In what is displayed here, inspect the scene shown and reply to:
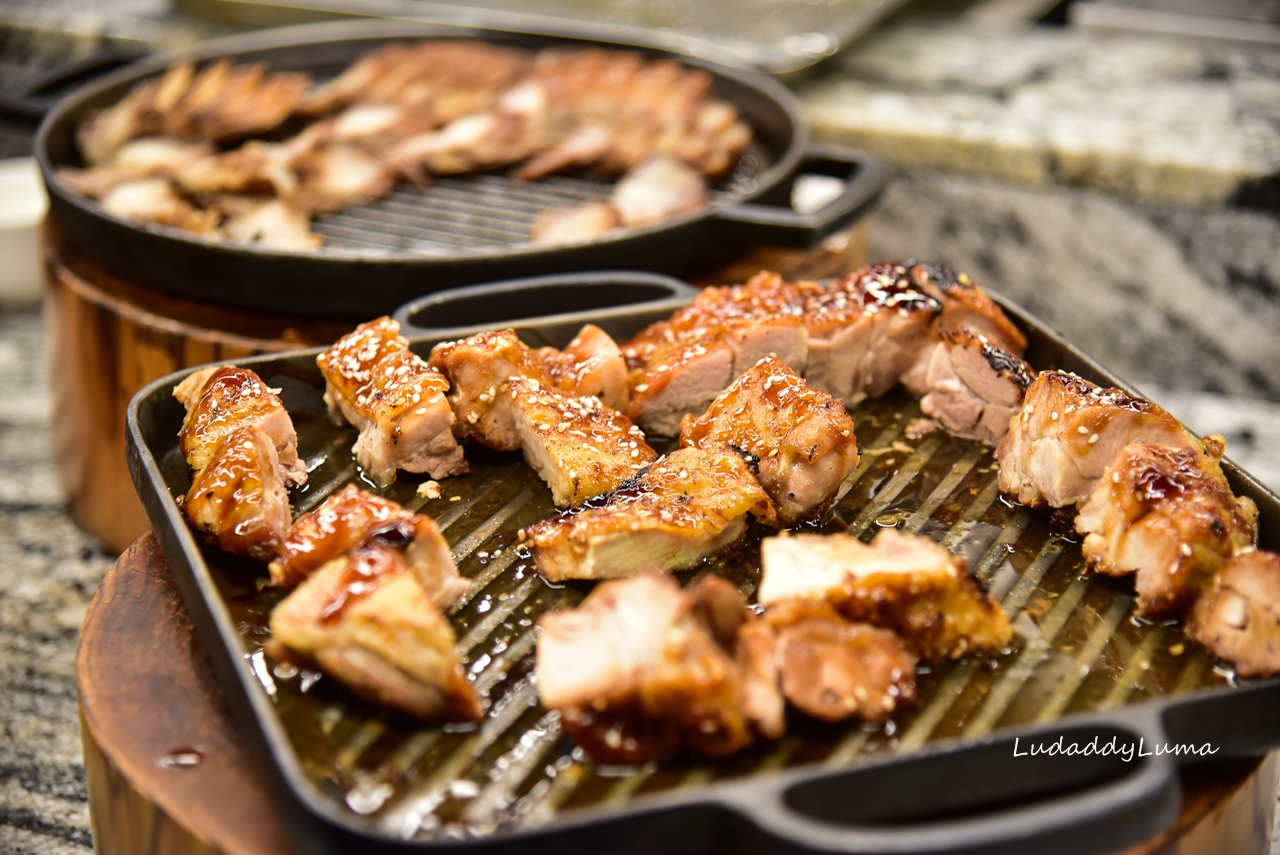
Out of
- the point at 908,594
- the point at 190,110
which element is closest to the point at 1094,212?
the point at 908,594

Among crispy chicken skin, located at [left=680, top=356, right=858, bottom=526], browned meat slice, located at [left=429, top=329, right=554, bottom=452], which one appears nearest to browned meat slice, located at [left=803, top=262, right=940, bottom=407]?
crispy chicken skin, located at [left=680, top=356, right=858, bottom=526]

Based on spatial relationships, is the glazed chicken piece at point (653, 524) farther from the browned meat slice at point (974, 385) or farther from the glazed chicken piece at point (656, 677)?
the browned meat slice at point (974, 385)

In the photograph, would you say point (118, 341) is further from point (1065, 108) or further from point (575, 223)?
point (1065, 108)

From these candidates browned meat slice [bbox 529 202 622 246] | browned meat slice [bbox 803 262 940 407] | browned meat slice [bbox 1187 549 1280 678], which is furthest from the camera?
browned meat slice [bbox 529 202 622 246]

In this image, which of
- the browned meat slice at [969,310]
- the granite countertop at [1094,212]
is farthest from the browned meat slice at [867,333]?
the granite countertop at [1094,212]

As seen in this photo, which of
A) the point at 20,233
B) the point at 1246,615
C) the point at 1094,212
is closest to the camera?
the point at 1246,615

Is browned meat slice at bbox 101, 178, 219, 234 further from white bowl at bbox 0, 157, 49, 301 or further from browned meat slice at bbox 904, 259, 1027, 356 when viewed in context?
browned meat slice at bbox 904, 259, 1027, 356

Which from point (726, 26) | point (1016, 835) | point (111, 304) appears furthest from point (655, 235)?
point (726, 26)
